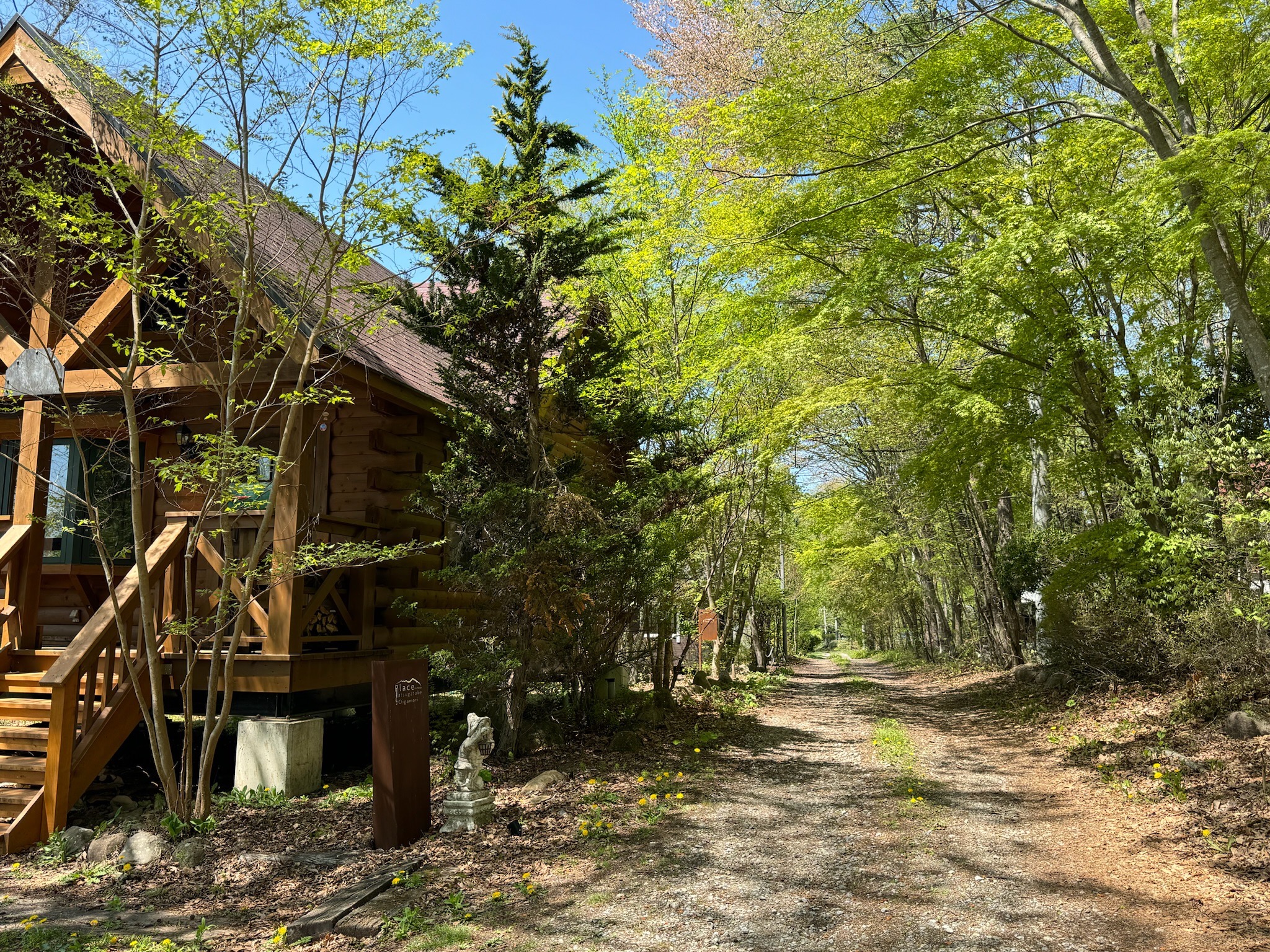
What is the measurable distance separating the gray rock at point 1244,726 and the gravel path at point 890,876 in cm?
166

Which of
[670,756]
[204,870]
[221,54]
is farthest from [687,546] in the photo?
[221,54]

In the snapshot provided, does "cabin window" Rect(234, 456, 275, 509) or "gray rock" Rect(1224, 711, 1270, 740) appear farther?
"gray rock" Rect(1224, 711, 1270, 740)

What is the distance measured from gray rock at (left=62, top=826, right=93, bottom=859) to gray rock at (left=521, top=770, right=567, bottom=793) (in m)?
3.47

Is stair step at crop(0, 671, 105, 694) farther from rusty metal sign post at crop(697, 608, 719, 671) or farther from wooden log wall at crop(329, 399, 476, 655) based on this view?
rusty metal sign post at crop(697, 608, 719, 671)

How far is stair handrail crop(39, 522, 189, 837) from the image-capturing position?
6.59m

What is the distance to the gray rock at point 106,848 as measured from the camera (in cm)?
611

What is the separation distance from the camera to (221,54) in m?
6.62

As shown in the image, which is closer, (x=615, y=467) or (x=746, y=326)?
(x=615, y=467)

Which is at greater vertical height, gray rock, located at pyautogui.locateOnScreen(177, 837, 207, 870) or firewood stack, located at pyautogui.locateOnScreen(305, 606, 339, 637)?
firewood stack, located at pyautogui.locateOnScreen(305, 606, 339, 637)

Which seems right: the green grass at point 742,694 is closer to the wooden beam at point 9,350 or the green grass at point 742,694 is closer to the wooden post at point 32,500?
the wooden post at point 32,500

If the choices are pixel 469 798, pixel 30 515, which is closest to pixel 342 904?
pixel 469 798

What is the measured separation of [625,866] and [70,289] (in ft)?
28.4

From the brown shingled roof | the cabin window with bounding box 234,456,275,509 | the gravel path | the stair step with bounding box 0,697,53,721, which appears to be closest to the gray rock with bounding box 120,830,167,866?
the stair step with bounding box 0,697,53,721

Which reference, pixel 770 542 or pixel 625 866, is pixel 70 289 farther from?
pixel 770 542
